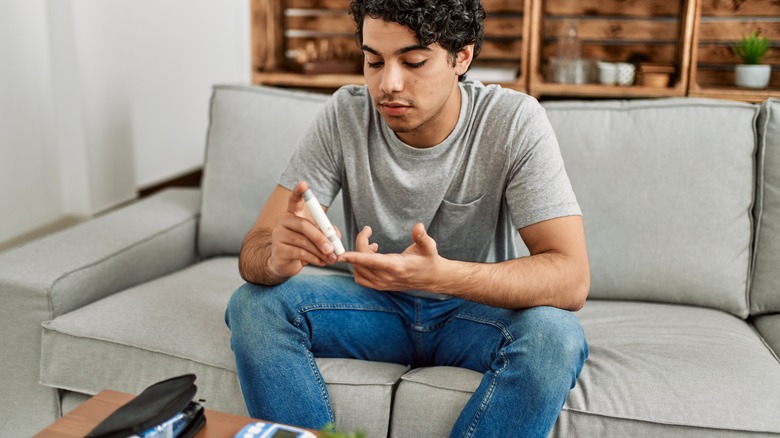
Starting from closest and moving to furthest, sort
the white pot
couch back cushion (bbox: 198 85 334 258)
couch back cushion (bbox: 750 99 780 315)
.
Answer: couch back cushion (bbox: 750 99 780 315), couch back cushion (bbox: 198 85 334 258), the white pot

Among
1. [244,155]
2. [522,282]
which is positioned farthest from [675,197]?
[244,155]

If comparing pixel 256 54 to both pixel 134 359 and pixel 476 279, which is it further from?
pixel 476 279

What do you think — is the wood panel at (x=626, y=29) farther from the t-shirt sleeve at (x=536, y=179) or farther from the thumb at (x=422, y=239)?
the thumb at (x=422, y=239)

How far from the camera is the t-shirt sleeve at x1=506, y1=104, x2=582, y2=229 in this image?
56.4 inches

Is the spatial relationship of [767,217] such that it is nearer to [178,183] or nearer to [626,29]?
[626,29]

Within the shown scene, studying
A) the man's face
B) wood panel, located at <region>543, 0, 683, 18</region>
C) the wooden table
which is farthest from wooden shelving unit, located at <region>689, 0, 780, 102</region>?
the wooden table

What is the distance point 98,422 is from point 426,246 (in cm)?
55

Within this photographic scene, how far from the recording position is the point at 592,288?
183 centimetres

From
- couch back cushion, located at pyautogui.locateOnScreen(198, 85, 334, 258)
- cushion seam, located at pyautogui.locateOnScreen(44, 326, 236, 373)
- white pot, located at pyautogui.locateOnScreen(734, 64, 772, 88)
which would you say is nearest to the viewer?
cushion seam, located at pyautogui.locateOnScreen(44, 326, 236, 373)

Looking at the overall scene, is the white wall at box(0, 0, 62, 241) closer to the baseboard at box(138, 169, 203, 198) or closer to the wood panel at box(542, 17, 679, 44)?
the baseboard at box(138, 169, 203, 198)

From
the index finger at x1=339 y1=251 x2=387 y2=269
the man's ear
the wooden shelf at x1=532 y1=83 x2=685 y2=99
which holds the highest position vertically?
the man's ear

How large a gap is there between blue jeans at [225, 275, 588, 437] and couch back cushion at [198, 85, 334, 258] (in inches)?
20.1

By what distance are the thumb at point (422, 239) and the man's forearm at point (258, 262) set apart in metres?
0.31

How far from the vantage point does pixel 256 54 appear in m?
2.58
